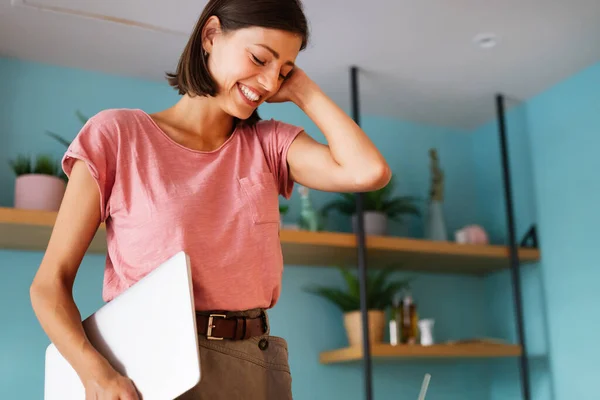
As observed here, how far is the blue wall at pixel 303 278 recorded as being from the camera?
249 centimetres

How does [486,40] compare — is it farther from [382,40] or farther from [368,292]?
[368,292]

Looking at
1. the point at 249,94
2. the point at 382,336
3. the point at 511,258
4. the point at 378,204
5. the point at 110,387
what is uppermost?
the point at 378,204

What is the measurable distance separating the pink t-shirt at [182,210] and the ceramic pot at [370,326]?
188 cm

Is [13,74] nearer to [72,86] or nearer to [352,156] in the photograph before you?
[72,86]

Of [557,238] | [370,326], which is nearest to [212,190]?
[370,326]

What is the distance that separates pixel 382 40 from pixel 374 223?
2.53 feet

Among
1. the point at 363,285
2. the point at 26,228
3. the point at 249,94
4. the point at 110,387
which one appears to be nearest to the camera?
the point at 110,387

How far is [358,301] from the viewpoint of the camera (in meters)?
2.84

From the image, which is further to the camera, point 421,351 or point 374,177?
point 421,351

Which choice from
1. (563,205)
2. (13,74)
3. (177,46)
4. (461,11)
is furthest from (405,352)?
(13,74)

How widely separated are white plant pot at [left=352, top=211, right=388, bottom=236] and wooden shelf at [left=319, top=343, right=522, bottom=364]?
0.51 m

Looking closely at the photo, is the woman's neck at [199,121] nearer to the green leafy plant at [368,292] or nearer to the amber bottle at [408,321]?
the green leafy plant at [368,292]

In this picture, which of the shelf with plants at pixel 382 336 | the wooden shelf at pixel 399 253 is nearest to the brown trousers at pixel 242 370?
the wooden shelf at pixel 399 253

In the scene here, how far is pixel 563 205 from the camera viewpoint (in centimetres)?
305
